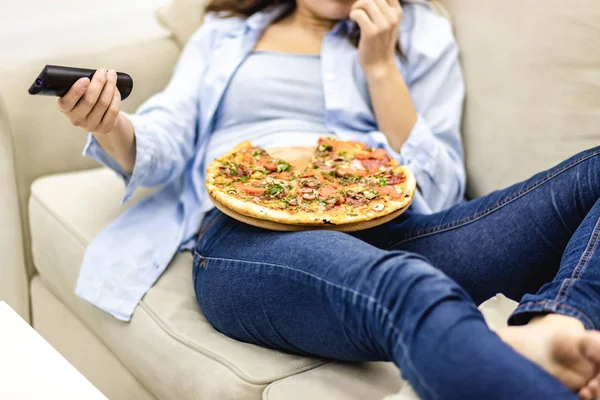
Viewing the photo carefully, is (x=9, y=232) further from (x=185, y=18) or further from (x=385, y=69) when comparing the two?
(x=385, y=69)

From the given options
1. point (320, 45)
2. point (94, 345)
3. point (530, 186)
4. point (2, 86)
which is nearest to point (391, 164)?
point (530, 186)

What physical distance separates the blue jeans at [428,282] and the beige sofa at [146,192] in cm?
6

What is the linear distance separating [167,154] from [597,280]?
0.76 m

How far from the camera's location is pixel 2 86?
152cm

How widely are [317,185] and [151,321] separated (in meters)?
0.36

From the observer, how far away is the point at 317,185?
3.75 feet

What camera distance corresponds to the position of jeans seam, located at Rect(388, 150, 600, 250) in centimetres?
114

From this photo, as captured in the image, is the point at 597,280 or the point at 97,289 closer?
the point at 597,280

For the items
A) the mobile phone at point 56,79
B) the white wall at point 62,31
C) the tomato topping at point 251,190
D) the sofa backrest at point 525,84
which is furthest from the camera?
the white wall at point 62,31

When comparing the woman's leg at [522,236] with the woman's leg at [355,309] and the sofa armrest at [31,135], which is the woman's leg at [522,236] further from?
the sofa armrest at [31,135]

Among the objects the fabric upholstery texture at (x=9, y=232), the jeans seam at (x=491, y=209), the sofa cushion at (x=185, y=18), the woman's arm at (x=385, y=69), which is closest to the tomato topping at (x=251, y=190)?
the jeans seam at (x=491, y=209)

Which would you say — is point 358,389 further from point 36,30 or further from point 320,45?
point 36,30

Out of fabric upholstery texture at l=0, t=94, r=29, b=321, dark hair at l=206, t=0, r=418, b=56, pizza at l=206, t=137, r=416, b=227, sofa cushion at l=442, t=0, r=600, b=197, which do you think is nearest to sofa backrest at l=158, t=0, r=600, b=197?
sofa cushion at l=442, t=0, r=600, b=197

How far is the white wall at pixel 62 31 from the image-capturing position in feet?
5.26
